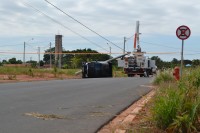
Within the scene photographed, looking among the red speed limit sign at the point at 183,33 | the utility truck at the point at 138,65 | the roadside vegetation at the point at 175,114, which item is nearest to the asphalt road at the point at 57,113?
the roadside vegetation at the point at 175,114

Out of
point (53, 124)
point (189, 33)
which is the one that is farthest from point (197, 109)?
point (189, 33)

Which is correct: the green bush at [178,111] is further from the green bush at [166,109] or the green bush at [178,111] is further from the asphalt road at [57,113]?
the asphalt road at [57,113]

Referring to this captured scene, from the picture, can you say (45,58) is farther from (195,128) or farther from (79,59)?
(195,128)

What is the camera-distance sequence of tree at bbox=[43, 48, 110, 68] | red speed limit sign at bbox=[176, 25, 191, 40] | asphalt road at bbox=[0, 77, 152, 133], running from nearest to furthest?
asphalt road at bbox=[0, 77, 152, 133]
red speed limit sign at bbox=[176, 25, 191, 40]
tree at bbox=[43, 48, 110, 68]

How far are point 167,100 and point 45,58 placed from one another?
143 metres

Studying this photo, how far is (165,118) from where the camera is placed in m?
7.95

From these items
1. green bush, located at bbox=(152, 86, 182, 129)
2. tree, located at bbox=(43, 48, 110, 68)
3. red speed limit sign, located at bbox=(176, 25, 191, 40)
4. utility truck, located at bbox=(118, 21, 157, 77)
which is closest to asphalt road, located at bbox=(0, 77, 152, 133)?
green bush, located at bbox=(152, 86, 182, 129)

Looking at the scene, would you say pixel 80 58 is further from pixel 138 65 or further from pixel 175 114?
pixel 175 114

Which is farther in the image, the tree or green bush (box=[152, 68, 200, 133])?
the tree

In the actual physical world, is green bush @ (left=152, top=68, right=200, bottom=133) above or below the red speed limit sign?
below

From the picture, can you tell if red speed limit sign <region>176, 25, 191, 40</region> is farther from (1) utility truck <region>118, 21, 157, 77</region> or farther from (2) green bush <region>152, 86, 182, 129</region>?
(1) utility truck <region>118, 21, 157, 77</region>

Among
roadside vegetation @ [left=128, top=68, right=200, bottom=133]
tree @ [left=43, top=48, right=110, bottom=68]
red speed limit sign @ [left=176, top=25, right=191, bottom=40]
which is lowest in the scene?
roadside vegetation @ [left=128, top=68, right=200, bottom=133]

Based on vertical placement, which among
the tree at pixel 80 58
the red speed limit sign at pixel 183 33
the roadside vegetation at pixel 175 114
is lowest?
the roadside vegetation at pixel 175 114

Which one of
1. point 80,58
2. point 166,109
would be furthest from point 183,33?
point 80,58
